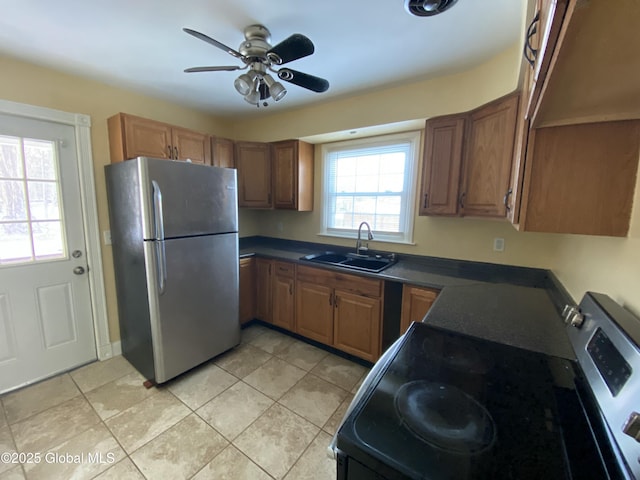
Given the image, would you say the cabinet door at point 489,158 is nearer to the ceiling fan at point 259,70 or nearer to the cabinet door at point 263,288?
the ceiling fan at point 259,70

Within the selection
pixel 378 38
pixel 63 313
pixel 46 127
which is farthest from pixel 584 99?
pixel 63 313

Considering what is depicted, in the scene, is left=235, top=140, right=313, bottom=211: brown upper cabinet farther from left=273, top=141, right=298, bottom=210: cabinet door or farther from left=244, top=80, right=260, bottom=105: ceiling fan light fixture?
left=244, top=80, right=260, bottom=105: ceiling fan light fixture

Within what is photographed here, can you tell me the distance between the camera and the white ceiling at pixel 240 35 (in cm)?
141

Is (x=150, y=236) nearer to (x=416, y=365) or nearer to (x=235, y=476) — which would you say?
(x=235, y=476)

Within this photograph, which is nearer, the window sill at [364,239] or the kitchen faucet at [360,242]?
the window sill at [364,239]

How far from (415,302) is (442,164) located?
1.10 m

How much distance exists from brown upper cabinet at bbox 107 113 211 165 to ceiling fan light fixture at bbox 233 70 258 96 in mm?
1197

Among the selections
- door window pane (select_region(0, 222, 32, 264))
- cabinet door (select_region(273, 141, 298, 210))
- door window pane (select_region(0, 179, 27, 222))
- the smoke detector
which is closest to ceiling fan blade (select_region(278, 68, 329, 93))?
the smoke detector

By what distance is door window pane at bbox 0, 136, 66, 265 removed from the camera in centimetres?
191

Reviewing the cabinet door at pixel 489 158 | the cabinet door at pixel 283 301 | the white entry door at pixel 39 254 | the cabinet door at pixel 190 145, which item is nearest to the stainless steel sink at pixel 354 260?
the cabinet door at pixel 283 301

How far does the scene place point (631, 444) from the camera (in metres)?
0.52

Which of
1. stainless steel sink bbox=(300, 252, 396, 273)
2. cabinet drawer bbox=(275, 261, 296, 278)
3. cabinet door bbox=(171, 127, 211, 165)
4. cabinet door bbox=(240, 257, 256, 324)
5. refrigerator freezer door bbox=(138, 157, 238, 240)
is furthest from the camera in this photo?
cabinet door bbox=(240, 257, 256, 324)

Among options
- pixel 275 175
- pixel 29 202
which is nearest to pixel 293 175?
pixel 275 175

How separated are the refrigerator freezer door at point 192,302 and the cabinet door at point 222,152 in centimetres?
96
